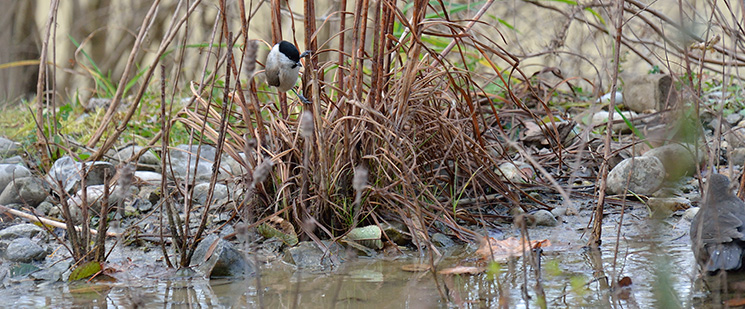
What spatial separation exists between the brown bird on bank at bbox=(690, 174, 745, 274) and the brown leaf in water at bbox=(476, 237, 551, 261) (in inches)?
19.3

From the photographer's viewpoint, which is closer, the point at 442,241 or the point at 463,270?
the point at 463,270

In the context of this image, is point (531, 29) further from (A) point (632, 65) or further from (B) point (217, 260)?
(B) point (217, 260)

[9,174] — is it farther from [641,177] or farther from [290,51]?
[641,177]

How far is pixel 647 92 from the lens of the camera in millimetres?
3664

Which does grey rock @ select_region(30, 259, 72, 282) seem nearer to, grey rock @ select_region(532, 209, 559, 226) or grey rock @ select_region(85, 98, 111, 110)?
grey rock @ select_region(532, 209, 559, 226)

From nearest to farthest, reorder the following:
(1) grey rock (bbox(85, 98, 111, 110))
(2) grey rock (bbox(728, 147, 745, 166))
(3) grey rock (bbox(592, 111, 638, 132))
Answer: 1. (2) grey rock (bbox(728, 147, 745, 166))
2. (3) grey rock (bbox(592, 111, 638, 132))
3. (1) grey rock (bbox(85, 98, 111, 110))

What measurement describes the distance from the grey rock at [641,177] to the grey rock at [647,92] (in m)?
1.23

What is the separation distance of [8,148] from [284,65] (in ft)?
7.38

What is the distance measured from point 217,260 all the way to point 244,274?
0.09 meters

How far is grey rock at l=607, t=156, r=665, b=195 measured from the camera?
243cm

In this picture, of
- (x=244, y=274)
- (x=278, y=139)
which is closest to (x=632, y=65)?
(x=278, y=139)

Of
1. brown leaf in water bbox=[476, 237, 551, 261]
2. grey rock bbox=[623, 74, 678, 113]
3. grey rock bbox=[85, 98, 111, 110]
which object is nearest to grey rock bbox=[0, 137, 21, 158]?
grey rock bbox=[85, 98, 111, 110]

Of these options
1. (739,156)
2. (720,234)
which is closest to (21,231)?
(720,234)

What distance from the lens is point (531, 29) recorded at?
469 centimetres
